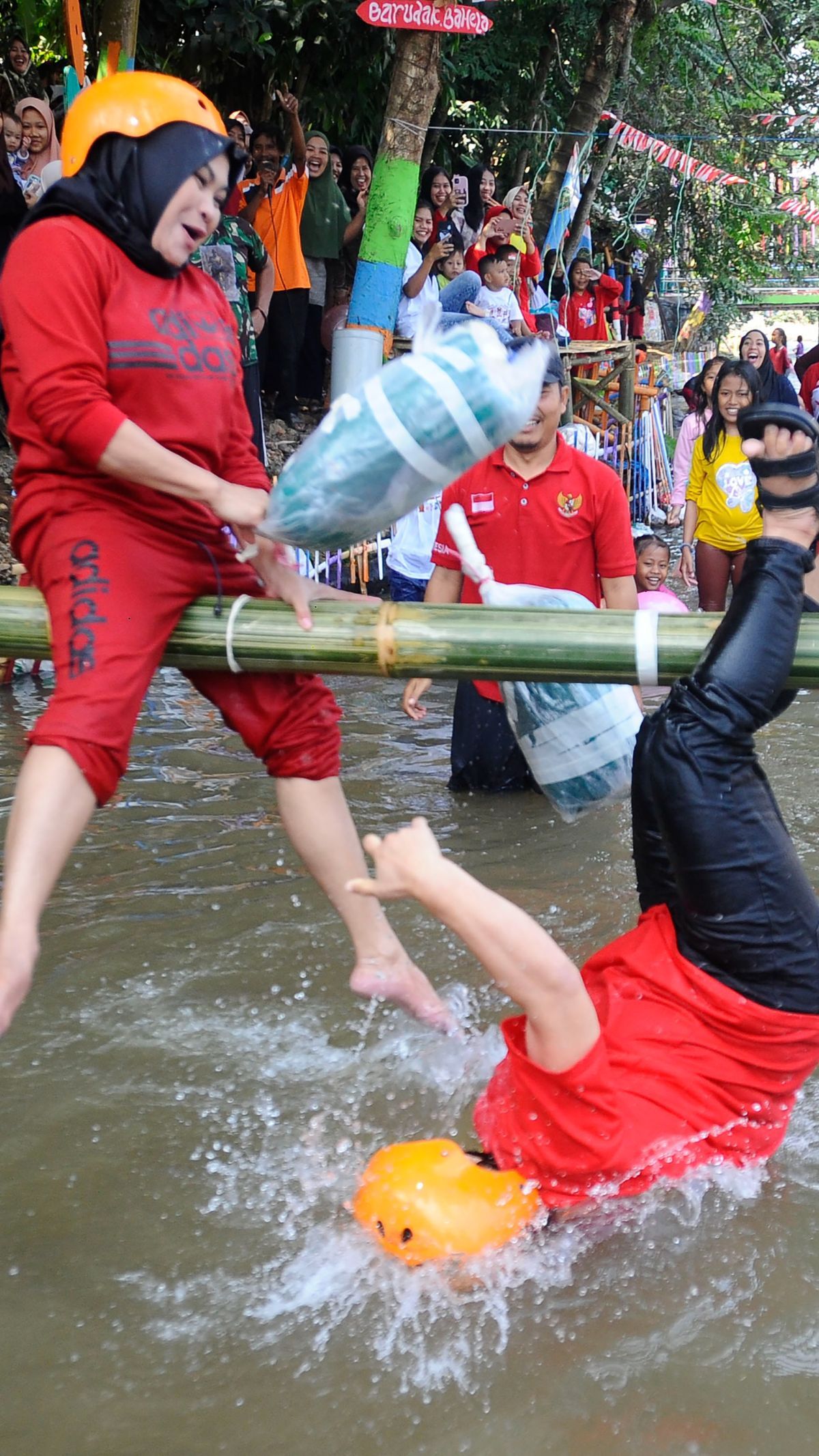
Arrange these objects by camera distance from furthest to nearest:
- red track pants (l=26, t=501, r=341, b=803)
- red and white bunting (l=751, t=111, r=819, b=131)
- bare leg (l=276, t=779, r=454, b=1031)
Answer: red and white bunting (l=751, t=111, r=819, b=131)
bare leg (l=276, t=779, r=454, b=1031)
red track pants (l=26, t=501, r=341, b=803)

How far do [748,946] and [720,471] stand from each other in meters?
5.64

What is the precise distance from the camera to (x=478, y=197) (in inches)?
502

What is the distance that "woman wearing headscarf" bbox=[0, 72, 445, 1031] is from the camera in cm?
252

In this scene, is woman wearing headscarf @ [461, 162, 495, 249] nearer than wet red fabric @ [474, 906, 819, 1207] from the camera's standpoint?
No

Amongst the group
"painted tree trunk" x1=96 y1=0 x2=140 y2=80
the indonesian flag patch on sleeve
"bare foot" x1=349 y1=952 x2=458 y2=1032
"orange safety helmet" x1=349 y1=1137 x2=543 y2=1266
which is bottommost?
"orange safety helmet" x1=349 y1=1137 x2=543 y2=1266

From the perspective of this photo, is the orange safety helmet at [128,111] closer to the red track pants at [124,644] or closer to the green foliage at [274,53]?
the red track pants at [124,644]

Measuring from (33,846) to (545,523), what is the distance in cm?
299

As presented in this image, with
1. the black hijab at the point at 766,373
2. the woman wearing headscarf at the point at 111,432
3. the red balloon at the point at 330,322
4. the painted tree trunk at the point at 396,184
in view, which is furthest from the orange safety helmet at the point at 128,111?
the red balloon at the point at 330,322

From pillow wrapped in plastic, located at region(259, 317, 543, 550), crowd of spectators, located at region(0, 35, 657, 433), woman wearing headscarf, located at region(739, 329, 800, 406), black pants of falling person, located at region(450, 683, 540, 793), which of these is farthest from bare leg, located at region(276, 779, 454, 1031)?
crowd of spectators, located at region(0, 35, 657, 433)

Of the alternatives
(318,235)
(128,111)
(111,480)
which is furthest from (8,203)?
(111,480)

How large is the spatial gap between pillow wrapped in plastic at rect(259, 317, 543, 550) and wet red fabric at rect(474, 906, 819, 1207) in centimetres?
103

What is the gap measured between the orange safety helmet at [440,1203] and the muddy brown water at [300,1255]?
9 cm

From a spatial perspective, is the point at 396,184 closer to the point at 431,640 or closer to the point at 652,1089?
the point at 431,640

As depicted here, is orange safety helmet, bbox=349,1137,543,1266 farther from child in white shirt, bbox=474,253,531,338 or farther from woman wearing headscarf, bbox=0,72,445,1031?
child in white shirt, bbox=474,253,531,338
